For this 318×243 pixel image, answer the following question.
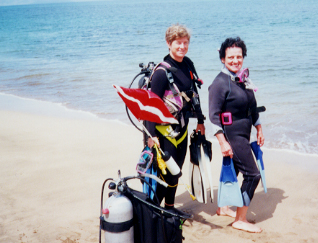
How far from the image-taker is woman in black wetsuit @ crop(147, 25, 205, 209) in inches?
113

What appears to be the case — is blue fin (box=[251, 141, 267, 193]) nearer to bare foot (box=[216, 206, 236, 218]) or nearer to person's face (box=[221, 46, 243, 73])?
bare foot (box=[216, 206, 236, 218])

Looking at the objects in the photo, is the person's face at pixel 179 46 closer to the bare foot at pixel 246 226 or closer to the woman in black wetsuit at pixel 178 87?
the woman in black wetsuit at pixel 178 87

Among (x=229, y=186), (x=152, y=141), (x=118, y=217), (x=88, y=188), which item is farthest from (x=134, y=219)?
(x=88, y=188)

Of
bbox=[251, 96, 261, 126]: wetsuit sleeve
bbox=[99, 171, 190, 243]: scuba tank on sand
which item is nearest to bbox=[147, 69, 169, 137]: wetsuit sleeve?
bbox=[99, 171, 190, 243]: scuba tank on sand

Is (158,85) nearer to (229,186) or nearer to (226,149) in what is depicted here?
(226,149)

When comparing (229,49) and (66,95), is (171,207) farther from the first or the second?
(66,95)

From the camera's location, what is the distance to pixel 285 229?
10.5 ft

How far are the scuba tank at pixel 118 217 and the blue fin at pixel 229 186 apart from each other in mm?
996

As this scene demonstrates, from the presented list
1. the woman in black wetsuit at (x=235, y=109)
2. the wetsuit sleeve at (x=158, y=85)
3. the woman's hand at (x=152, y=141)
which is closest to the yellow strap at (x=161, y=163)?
the woman's hand at (x=152, y=141)

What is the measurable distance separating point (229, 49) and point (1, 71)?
12.7 metres

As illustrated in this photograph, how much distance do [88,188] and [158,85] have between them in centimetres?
174

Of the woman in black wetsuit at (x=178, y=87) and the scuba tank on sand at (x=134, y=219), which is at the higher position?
the woman in black wetsuit at (x=178, y=87)

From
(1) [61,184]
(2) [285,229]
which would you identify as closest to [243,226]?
(2) [285,229]

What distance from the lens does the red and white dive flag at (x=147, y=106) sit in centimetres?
269
